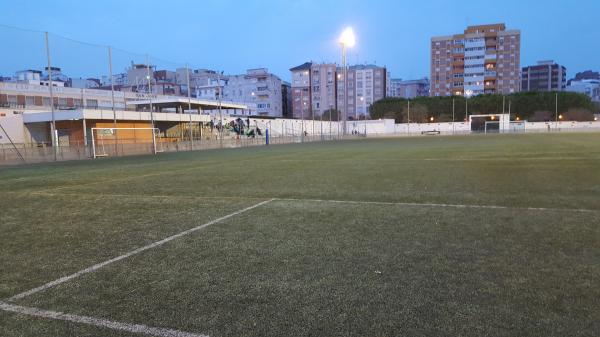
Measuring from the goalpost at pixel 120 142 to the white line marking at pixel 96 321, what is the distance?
28474 millimetres

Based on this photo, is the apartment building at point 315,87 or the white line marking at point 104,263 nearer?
the white line marking at point 104,263

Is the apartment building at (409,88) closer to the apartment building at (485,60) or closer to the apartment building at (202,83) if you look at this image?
the apartment building at (485,60)

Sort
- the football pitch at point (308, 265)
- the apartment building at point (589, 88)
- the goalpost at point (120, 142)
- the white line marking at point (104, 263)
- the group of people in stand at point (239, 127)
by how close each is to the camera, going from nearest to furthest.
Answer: the football pitch at point (308, 265) < the white line marking at point (104, 263) < the goalpost at point (120, 142) < the group of people in stand at point (239, 127) < the apartment building at point (589, 88)

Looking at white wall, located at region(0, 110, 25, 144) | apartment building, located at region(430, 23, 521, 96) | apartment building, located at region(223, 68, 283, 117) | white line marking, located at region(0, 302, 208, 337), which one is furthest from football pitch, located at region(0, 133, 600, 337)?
apartment building, located at region(430, 23, 521, 96)

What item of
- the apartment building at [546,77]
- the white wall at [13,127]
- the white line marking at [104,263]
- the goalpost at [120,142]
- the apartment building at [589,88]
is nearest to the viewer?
the white line marking at [104,263]

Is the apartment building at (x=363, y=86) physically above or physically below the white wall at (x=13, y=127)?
above

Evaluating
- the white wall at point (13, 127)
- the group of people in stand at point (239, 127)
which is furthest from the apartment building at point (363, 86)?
the white wall at point (13, 127)

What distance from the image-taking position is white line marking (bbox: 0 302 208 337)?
327cm

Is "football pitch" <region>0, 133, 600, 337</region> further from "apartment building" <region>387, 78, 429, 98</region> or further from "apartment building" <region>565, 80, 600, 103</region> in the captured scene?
"apartment building" <region>565, 80, 600, 103</region>

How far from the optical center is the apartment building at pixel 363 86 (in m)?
131

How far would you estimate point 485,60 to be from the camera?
397 feet

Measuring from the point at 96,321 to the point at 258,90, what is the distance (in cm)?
11600

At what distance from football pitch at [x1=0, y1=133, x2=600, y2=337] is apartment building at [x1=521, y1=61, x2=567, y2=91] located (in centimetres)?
17879

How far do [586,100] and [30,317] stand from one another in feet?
345
